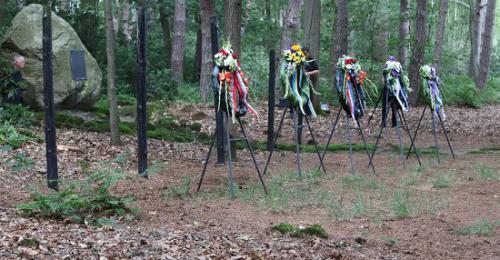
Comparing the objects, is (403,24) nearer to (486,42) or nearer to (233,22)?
(486,42)

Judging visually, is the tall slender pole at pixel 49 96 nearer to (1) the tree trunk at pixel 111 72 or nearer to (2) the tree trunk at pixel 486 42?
(1) the tree trunk at pixel 111 72

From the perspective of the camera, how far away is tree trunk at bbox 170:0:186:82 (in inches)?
939

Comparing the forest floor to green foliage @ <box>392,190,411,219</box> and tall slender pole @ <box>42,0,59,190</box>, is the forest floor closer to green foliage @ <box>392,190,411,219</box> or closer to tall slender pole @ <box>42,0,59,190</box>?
green foliage @ <box>392,190,411,219</box>

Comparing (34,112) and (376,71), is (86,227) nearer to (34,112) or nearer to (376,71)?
(34,112)

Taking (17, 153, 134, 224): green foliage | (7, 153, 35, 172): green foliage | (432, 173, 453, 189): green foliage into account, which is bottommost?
(432, 173, 453, 189): green foliage

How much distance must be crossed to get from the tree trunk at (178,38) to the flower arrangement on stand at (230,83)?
13.9m

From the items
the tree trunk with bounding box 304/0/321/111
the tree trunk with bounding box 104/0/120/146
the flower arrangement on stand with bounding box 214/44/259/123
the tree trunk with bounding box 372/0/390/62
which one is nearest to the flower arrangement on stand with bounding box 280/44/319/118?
the flower arrangement on stand with bounding box 214/44/259/123

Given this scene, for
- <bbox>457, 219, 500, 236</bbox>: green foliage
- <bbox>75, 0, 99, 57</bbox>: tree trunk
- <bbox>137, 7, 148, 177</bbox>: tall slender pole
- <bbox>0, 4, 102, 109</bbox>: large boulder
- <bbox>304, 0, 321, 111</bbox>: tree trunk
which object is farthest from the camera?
<bbox>75, 0, 99, 57</bbox>: tree trunk

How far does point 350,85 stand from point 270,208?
157 inches

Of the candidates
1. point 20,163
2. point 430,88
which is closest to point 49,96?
point 20,163

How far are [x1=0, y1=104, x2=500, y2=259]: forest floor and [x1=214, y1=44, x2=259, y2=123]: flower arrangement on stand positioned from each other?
1.26 meters

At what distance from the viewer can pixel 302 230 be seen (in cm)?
773

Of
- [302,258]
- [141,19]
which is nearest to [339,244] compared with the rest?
[302,258]

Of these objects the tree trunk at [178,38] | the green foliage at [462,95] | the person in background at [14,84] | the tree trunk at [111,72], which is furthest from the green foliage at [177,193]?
the green foliage at [462,95]
